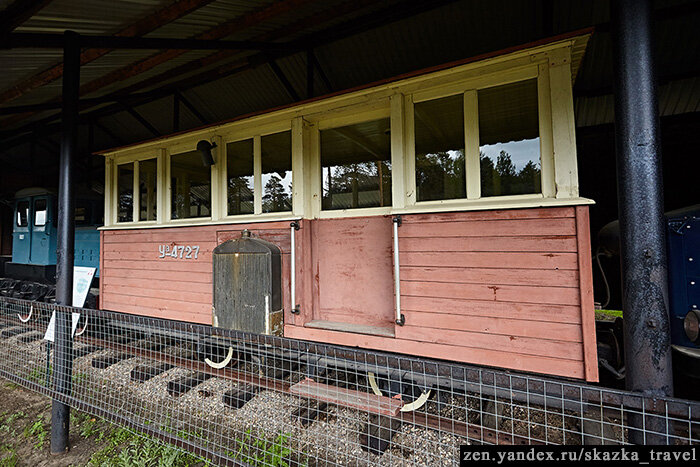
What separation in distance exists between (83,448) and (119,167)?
334 centimetres

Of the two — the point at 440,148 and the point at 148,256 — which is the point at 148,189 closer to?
the point at 148,256

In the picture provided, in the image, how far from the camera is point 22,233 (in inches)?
260

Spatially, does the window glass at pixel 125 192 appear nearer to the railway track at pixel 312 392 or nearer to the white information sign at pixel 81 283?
the white information sign at pixel 81 283

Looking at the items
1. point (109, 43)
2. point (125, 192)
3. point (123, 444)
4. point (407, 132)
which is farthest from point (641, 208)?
point (125, 192)

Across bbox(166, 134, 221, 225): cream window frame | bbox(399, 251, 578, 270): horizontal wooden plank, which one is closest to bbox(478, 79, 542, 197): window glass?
bbox(399, 251, 578, 270): horizontal wooden plank

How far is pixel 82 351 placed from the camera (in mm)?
4105

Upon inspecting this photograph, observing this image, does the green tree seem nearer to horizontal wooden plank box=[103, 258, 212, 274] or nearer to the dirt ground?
horizontal wooden plank box=[103, 258, 212, 274]

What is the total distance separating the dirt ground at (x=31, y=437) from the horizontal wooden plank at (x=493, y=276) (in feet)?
9.37

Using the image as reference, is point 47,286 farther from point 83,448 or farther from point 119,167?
point 83,448

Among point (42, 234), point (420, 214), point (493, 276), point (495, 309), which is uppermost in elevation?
point (42, 234)

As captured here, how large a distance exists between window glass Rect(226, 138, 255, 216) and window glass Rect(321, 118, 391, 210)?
0.85 m

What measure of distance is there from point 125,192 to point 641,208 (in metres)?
5.16

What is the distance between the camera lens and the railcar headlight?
1887 millimetres

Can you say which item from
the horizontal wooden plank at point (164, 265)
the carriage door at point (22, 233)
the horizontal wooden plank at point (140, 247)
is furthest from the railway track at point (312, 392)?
the carriage door at point (22, 233)
